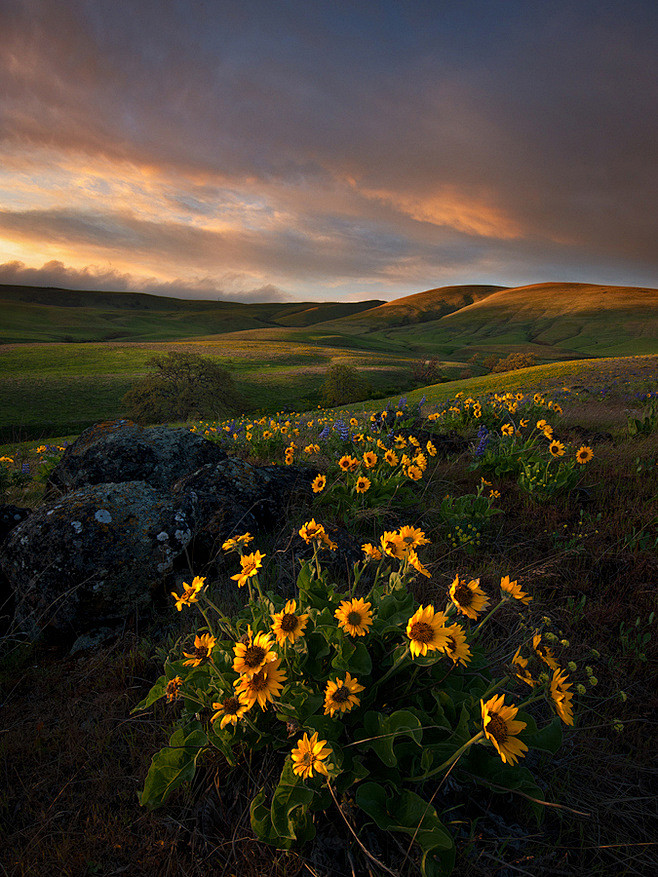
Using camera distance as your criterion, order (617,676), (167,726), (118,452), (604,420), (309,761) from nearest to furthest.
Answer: (309,761), (167,726), (617,676), (118,452), (604,420)

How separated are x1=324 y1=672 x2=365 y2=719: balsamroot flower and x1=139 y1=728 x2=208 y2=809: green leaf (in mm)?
719

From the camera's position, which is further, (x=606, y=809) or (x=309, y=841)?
(x=606, y=809)

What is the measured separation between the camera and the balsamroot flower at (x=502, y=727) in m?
1.55

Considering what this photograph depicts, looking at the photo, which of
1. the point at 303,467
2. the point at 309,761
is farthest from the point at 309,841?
the point at 303,467

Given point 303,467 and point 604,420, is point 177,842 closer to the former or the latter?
point 303,467

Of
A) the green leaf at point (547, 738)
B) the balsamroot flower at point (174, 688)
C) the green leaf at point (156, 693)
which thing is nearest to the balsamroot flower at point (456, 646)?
the green leaf at point (547, 738)

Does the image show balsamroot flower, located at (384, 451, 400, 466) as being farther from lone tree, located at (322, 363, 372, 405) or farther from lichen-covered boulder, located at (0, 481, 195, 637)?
lone tree, located at (322, 363, 372, 405)

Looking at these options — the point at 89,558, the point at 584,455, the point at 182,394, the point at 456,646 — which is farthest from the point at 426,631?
the point at 182,394

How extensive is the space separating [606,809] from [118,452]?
576 cm

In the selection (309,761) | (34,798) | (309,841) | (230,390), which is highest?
(309,761)

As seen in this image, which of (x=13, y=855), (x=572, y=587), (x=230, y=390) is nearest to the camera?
(x=13, y=855)

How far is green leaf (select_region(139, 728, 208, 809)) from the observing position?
6.34 ft

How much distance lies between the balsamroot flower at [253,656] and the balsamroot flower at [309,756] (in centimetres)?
34

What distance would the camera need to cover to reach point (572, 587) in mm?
3619
